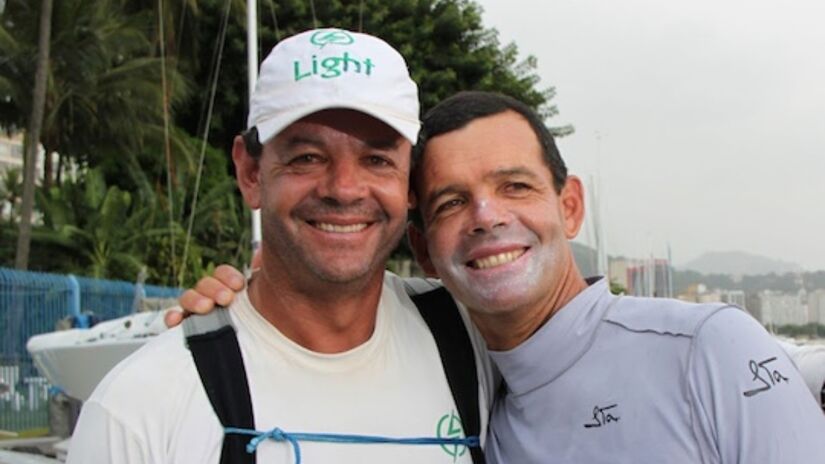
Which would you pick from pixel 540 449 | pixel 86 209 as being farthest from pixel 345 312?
pixel 86 209

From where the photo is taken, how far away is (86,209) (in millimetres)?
23422

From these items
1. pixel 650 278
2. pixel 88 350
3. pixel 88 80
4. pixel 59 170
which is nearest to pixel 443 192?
pixel 88 350

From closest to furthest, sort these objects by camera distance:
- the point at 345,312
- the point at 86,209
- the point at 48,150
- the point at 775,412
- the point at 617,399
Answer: the point at 775,412, the point at 617,399, the point at 345,312, the point at 86,209, the point at 48,150

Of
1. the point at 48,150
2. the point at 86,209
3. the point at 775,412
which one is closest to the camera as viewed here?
the point at 775,412

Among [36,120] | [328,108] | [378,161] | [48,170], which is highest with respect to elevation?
[36,120]

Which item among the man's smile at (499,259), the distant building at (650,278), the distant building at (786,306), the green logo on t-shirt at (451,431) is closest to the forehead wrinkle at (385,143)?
the man's smile at (499,259)

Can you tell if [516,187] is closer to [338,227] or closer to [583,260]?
[338,227]

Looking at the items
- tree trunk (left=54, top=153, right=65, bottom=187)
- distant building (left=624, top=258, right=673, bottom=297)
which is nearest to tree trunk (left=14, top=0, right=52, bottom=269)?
tree trunk (left=54, top=153, right=65, bottom=187)

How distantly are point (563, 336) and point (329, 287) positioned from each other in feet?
2.17

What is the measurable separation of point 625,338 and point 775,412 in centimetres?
46

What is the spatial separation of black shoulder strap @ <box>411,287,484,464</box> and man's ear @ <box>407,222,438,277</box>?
95 millimetres

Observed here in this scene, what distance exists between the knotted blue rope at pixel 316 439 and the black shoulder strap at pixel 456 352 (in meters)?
0.09

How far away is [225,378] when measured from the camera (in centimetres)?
236

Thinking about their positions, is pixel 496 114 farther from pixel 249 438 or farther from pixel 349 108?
pixel 249 438
